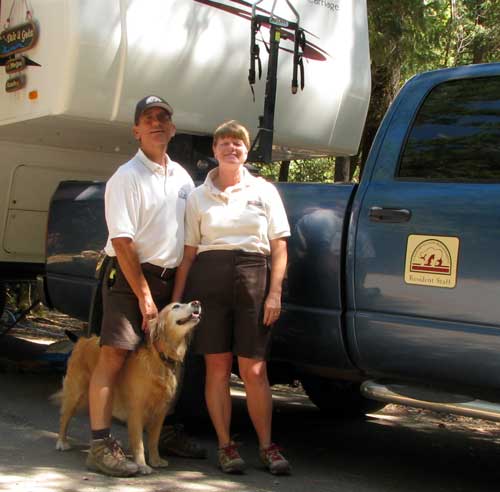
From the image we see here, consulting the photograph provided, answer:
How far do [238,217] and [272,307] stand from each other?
0.48 meters

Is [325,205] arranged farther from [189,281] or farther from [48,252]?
[48,252]

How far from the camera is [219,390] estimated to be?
14.2ft

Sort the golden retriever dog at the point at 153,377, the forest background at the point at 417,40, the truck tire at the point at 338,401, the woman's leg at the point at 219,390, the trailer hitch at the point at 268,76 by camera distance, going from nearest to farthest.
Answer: the golden retriever dog at the point at 153,377
the woman's leg at the point at 219,390
the trailer hitch at the point at 268,76
the truck tire at the point at 338,401
the forest background at the point at 417,40

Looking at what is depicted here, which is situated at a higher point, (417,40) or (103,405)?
(417,40)

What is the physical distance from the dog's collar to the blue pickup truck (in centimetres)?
52

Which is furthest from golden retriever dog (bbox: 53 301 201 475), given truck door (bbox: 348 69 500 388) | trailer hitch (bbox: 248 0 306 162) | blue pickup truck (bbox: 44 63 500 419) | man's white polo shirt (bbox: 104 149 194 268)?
trailer hitch (bbox: 248 0 306 162)

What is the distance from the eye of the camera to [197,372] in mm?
4840

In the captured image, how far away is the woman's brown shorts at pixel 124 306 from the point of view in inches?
163

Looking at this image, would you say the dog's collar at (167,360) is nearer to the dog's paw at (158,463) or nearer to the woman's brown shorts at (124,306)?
the woman's brown shorts at (124,306)

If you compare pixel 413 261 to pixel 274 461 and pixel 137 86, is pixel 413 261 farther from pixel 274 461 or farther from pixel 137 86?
pixel 137 86

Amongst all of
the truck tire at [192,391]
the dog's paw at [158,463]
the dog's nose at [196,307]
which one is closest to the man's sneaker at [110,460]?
the dog's paw at [158,463]

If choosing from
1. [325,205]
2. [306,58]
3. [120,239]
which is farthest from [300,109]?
[120,239]

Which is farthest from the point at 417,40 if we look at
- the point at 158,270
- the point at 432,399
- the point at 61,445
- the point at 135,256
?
the point at 61,445

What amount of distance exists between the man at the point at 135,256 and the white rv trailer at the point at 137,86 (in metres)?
0.96
